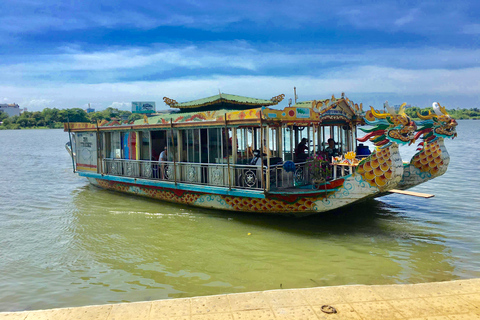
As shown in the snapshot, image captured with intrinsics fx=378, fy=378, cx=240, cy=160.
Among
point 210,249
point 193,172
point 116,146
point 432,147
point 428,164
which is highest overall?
point 116,146

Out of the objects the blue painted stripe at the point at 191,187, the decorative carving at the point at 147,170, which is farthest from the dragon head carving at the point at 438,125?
the decorative carving at the point at 147,170

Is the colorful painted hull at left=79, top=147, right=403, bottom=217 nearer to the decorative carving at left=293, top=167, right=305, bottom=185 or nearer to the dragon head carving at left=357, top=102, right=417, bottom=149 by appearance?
the dragon head carving at left=357, top=102, right=417, bottom=149

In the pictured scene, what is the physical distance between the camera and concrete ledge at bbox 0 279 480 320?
16.6ft

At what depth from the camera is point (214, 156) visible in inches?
471

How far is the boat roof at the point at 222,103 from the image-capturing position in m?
12.8

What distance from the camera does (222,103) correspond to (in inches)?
502

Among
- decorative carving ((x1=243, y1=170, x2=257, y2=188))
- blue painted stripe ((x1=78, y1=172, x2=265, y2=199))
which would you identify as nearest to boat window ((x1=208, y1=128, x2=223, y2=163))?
blue painted stripe ((x1=78, y1=172, x2=265, y2=199))

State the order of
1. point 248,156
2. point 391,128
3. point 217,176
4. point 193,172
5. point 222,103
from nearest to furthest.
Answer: point 391,128
point 217,176
point 193,172
point 248,156
point 222,103

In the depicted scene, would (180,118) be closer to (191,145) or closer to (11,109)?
(191,145)

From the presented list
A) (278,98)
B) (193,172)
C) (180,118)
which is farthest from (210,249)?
(278,98)

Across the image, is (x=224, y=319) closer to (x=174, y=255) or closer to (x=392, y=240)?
(x=174, y=255)

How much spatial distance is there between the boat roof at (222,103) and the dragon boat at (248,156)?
4 cm

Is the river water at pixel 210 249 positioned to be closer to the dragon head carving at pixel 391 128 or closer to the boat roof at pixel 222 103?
the dragon head carving at pixel 391 128

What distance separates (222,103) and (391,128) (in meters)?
5.61
